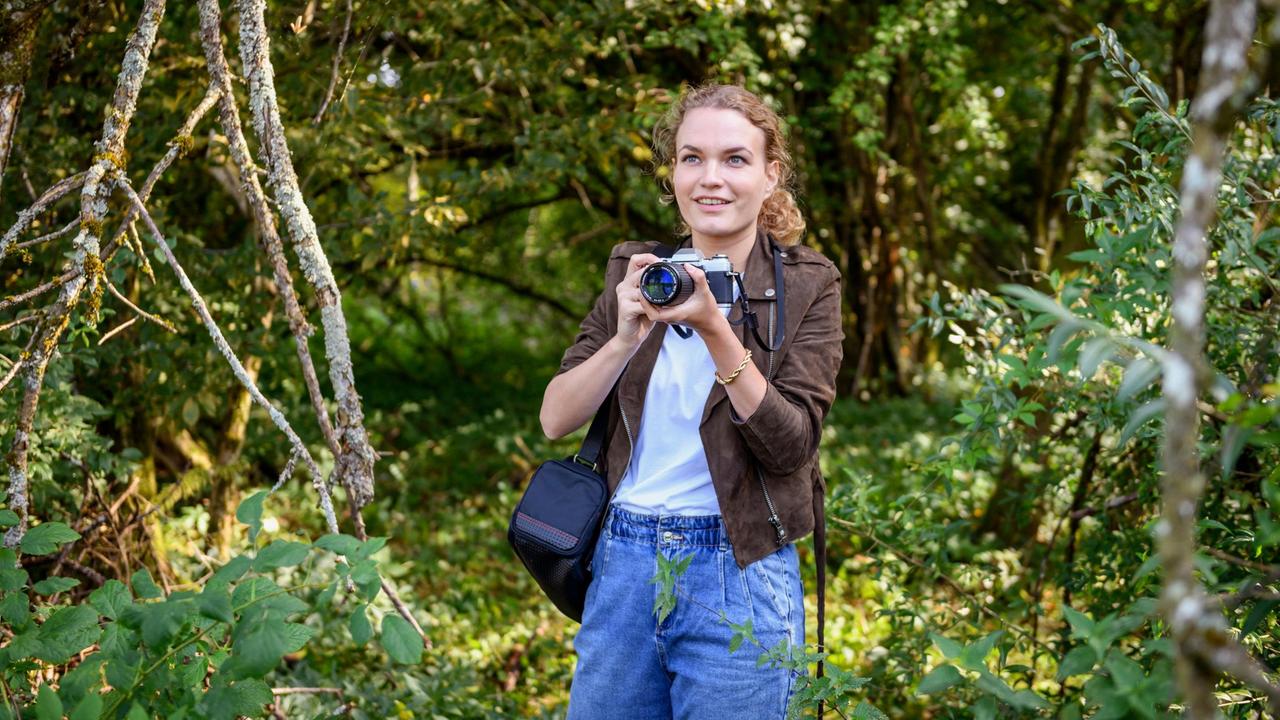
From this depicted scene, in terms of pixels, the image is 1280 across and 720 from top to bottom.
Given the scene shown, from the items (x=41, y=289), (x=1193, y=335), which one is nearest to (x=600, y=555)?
Result: (x=41, y=289)

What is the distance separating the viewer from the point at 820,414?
1.96 metres

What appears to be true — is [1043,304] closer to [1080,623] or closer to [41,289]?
[1080,623]

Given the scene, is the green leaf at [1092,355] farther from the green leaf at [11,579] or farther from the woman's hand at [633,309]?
the green leaf at [11,579]

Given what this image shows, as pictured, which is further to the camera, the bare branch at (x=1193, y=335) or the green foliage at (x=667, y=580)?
the green foliage at (x=667, y=580)

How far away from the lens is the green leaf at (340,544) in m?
1.53

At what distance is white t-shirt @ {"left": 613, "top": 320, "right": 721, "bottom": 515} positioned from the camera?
6.45 ft

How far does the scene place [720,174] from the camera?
79.8 inches

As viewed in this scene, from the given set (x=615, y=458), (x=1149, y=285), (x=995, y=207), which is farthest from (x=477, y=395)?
(x=1149, y=285)

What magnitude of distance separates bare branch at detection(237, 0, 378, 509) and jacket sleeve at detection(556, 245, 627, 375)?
1.52 feet

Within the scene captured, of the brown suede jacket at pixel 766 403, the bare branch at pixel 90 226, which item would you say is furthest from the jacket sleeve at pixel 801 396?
the bare branch at pixel 90 226

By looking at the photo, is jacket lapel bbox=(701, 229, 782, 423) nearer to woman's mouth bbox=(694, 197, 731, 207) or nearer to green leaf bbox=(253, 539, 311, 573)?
woman's mouth bbox=(694, 197, 731, 207)

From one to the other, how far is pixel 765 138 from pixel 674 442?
69 cm

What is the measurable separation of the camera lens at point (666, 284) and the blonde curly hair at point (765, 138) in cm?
46

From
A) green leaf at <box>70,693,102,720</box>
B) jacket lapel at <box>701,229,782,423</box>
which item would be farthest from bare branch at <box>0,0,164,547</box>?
jacket lapel at <box>701,229,782,423</box>
